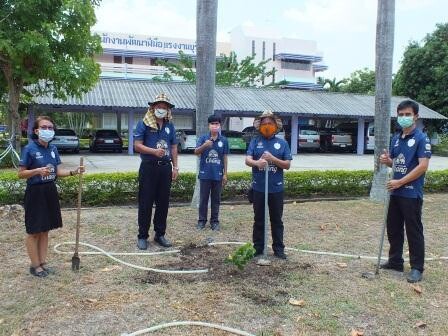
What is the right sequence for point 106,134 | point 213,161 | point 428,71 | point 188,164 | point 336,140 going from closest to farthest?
1. point 213,161
2. point 188,164
3. point 106,134
4. point 336,140
5. point 428,71

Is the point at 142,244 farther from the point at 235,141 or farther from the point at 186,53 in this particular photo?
the point at 186,53

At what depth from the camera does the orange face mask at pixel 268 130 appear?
17.8ft

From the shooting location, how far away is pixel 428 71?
99.8 ft

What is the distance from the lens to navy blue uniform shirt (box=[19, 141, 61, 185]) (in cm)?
470

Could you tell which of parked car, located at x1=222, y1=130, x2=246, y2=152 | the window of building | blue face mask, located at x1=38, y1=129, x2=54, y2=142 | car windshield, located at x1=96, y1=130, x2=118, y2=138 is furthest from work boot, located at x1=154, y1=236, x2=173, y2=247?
the window of building

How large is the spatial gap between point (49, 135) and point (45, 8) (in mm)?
11250

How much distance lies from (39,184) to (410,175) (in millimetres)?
3685

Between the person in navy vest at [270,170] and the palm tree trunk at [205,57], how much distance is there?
271 centimetres

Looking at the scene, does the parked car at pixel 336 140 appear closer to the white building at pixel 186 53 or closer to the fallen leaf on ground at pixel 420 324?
the white building at pixel 186 53

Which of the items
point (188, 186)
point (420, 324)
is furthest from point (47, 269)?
point (188, 186)

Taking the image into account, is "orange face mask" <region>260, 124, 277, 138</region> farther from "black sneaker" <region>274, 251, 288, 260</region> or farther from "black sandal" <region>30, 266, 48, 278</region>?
"black sandal" <region>30, 266, 48, 278</region>

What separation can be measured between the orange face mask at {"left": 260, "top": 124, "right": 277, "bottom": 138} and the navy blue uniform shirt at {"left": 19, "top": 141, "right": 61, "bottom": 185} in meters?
2.25

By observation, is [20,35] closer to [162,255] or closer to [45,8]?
[45,8]

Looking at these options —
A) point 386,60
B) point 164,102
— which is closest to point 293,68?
point 386,60
